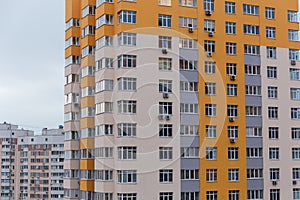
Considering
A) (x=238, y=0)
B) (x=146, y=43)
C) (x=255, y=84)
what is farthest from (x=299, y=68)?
(x=146, y=43)

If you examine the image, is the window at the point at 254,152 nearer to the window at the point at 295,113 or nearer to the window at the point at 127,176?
the window at the point at 295,113

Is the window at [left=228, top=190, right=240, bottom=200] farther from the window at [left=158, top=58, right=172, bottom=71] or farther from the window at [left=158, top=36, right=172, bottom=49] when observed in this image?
the window at [left=158, top=36, right=172, bottom=49]

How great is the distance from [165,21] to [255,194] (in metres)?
11.7

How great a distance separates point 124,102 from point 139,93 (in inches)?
38.7

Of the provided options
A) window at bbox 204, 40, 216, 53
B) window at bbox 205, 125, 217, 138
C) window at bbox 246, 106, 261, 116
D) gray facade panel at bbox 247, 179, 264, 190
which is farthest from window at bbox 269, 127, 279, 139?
window at bbox 204, 40, 216, 53

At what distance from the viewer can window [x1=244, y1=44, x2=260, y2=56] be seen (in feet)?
96.2

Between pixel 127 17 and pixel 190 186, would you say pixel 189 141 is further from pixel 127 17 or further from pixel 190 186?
pixel 127 17

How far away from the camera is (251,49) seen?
29.5m

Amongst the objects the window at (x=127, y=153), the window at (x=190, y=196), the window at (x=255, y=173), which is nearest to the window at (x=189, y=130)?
the window at (x=127, y=153)

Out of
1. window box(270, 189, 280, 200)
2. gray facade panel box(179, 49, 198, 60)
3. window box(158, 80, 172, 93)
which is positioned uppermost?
gray facade panel box(179, 49, 198, 60)

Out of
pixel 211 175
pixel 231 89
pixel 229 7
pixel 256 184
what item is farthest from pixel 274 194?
pixel 229 7

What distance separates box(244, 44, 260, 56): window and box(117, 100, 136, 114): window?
849 centimetres

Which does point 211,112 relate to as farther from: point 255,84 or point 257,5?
point 257,5

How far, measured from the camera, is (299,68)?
30750 mm
